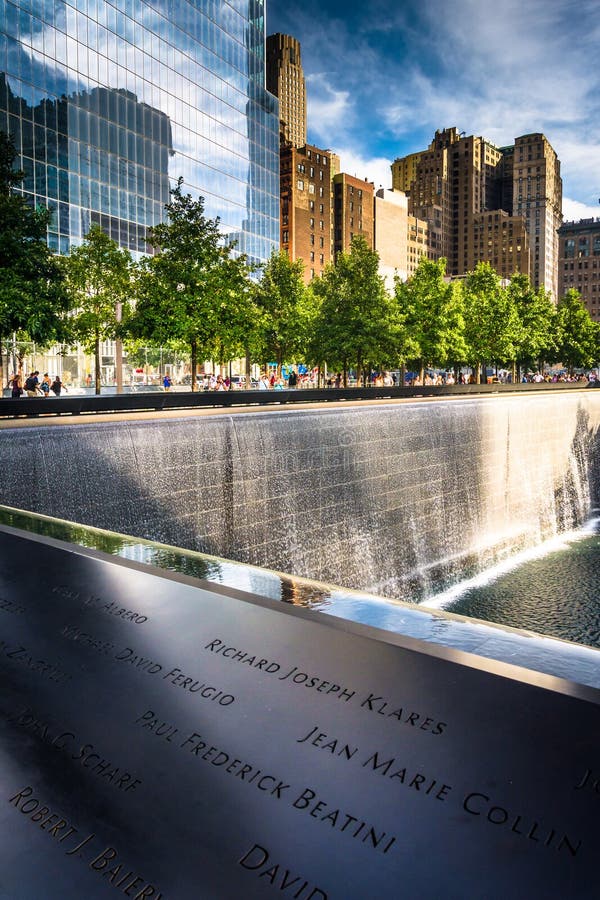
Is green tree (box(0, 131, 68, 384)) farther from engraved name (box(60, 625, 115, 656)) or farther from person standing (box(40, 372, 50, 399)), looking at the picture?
engraved name (box(60, 625, 115, 656))

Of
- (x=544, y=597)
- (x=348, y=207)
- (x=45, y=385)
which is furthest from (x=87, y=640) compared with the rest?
(x=348, y=207)

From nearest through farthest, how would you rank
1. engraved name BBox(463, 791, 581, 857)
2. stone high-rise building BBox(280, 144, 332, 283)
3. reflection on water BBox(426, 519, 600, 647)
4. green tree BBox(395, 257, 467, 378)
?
engraved name BBox(463, 791, 581, 857) → reflection on water BBox(426, 519, 600, 647) → green tree BBox(395, 257, 467, 378) → stone high-rise building BBox(280, 144, 332, 283)

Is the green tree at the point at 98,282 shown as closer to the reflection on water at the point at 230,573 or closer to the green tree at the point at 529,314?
the green tree at the point at 529,314

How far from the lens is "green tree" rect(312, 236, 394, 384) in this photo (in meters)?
43.9

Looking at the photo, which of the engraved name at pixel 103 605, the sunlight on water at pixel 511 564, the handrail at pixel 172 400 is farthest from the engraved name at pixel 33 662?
the handrail at pixel 172 400

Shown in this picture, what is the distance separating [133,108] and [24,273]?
42.0 metres

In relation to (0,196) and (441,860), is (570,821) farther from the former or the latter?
(0,196)

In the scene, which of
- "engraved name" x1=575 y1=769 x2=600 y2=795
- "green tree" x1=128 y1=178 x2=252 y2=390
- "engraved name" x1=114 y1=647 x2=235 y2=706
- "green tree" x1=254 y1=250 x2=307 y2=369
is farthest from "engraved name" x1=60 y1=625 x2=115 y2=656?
"green tree" x1=254 y1=250 x2=307 y2=369

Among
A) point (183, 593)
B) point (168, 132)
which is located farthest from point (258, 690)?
point (168, 132)

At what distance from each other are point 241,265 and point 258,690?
33.0m

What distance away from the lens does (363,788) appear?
6.46 feet

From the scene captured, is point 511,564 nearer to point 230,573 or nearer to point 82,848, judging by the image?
point 230,573

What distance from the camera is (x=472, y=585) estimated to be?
57.2 feet

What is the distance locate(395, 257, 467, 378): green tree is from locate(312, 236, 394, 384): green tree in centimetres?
487
